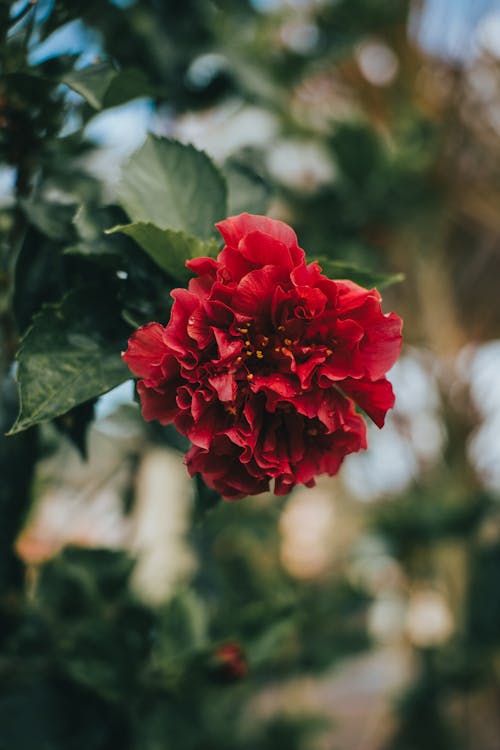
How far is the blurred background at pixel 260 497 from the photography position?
62 centimetres

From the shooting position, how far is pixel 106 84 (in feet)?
1.75

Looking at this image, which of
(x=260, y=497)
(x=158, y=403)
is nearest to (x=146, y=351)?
(x=158, y=403)

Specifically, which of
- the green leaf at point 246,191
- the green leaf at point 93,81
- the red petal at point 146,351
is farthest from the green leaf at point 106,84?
the red petal at point 146,351

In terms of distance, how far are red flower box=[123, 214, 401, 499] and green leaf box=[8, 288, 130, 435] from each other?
5 centimetres

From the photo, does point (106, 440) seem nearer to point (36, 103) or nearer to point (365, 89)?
point (36, 103)

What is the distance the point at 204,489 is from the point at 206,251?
0.60ft

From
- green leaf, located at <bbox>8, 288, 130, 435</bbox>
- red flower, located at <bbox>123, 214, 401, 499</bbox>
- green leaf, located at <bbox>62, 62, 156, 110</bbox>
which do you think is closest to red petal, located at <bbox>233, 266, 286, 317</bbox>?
red flower, located at <bbox>123, 214, 401, 499</bbox>

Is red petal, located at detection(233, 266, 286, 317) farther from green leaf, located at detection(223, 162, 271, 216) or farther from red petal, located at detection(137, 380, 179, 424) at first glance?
green leaf, located at detection(223, 162, 271, 216)

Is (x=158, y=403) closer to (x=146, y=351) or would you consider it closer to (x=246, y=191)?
(x=146, y=351)

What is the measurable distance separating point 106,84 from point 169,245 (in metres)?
0.19

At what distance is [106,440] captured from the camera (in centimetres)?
142

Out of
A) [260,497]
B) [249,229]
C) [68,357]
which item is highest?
[249,229]

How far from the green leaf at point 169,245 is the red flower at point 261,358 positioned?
38 millimetres

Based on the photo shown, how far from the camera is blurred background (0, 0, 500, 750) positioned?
62 cm
